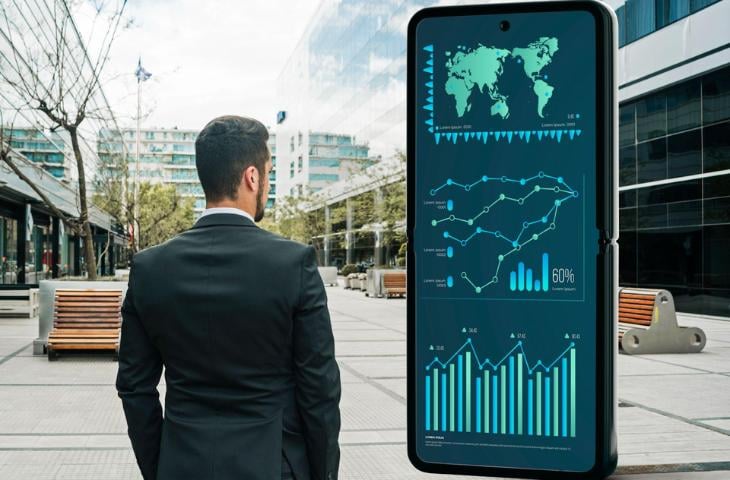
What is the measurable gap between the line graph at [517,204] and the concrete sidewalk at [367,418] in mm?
1791

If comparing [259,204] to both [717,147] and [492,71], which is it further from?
[717,147]

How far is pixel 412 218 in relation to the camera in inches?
86.6

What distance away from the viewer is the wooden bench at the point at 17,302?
1909cm

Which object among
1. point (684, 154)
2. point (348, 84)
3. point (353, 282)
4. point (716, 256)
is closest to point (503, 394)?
point (716, 256)

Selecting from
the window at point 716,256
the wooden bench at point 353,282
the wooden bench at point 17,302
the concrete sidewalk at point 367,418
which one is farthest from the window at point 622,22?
the wooden bench at point 17,302

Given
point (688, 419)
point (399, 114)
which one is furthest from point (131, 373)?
point (399, 114)

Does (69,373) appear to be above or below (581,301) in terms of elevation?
below

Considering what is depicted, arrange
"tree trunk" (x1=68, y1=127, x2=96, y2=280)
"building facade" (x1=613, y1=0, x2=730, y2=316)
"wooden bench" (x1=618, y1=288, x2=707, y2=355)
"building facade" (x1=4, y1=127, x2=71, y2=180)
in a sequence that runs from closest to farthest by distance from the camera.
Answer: "wooden bench" (x1=618, y1=288, x2=707, y2=355)
"tree trunk" (x1=68, y1=127, x2=96, y2=280)
"building facade" (x1=613, y1=0, x2=730, y2=316)
"building facade" (x1=4, y1=127, x2=71, y2=180)

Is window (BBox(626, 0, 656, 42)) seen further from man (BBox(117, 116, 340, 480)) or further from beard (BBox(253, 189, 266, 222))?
man (BBox(117, 116, 340, 480))

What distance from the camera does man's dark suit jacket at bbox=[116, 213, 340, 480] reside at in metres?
2.11

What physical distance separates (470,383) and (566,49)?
919 millimetres

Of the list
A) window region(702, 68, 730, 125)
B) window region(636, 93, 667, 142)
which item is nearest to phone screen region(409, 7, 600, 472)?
window region(702, 68, 730, 125)

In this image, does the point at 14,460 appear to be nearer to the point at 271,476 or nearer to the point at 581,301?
the point at 271,476

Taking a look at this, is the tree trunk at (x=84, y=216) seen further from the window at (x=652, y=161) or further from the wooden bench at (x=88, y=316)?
the window at (x=652, y=161)
